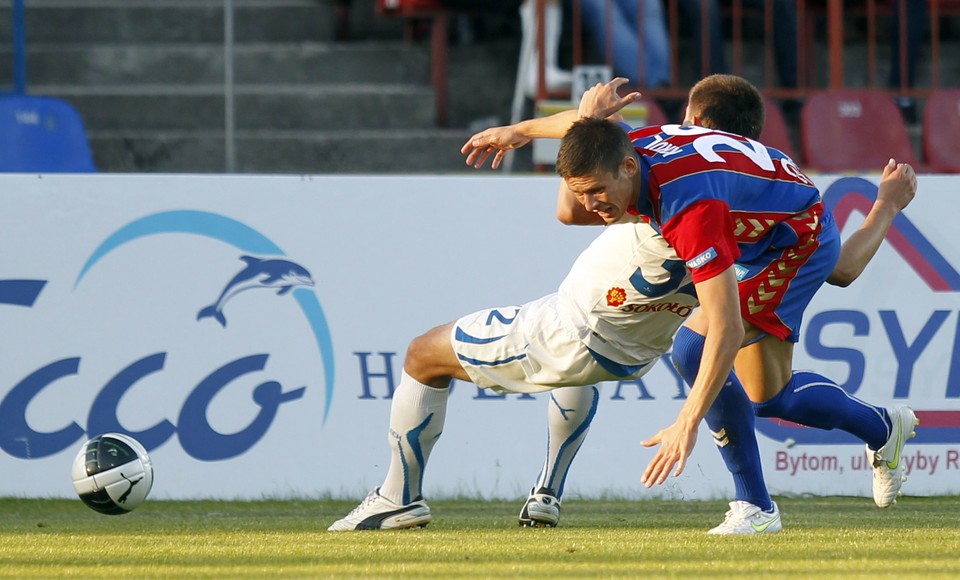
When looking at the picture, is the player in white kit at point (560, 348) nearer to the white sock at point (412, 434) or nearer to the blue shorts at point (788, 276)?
the white sock at point (412, 434)

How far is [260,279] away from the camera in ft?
20.8

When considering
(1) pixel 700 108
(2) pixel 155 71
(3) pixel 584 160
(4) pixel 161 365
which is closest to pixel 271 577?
(3) pixel 584 160

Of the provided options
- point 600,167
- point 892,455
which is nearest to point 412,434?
point 600,167

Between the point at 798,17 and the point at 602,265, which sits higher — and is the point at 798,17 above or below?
above

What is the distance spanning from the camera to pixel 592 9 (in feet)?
33.4

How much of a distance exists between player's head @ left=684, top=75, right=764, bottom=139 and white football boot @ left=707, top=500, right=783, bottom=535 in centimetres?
125

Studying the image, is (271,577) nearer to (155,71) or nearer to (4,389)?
(4,389)

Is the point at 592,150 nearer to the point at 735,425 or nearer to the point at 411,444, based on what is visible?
the point at 735,425

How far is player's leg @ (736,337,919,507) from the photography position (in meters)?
4.90

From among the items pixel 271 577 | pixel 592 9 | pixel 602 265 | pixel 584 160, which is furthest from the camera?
pixel 592 9

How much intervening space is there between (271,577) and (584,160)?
1412 millimetres

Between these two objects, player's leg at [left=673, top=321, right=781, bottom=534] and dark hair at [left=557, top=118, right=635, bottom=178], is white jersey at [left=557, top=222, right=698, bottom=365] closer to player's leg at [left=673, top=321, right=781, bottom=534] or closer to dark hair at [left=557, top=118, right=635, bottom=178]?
player's leg at [left=673, top=321, right=781, bottom=534]

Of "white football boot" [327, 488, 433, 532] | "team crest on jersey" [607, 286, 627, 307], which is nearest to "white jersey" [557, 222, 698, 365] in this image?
"team crest on jersey" [607, 286, 627, 307]

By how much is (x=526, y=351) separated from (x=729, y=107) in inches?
A: 42.2
